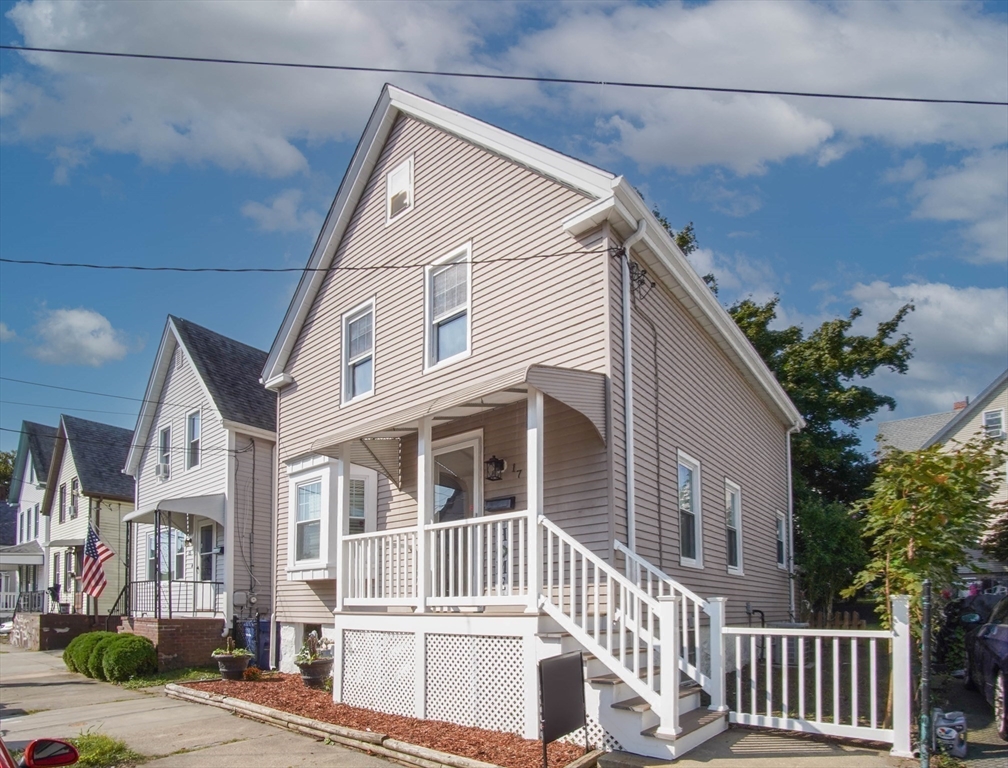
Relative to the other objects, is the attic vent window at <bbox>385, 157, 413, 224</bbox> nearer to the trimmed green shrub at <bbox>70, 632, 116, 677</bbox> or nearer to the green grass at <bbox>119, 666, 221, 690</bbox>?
the green grass at <bbox>119, 666, 221, 690</bbox>

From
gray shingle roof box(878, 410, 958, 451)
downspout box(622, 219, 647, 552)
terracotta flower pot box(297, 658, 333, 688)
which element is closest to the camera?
downspout box(622, 219, 647, 552)

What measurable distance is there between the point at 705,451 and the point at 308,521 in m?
6.86

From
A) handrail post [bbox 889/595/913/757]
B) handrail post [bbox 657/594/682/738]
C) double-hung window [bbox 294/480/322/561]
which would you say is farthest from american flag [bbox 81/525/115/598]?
handrail post [bbox 889/595/913/757]

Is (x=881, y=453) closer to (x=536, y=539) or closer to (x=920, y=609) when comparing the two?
(x=920, y=609)

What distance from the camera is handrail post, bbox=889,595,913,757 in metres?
7.19

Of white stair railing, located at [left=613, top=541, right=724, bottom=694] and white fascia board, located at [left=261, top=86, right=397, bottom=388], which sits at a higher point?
white fascia board, located at [left=261, top=86, right=397, bottom=388]

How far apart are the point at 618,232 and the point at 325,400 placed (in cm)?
656

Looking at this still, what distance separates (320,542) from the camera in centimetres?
1443

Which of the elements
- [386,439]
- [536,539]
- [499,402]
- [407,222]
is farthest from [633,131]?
[536,539]

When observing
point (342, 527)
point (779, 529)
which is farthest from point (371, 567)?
point (779, 529)

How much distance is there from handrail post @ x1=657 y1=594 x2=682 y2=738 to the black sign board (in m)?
0.80

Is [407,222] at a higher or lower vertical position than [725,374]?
higher

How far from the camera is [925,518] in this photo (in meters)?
7.82

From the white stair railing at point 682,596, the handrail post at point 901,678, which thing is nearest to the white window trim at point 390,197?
the white stair railing at point 682,596
